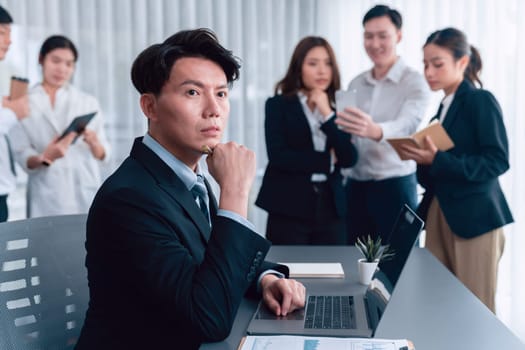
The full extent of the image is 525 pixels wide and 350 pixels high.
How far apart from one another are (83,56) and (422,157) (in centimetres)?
252

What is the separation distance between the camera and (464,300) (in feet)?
4.76

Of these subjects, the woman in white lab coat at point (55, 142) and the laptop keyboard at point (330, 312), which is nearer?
the laptop keyboard at point (330, 312)

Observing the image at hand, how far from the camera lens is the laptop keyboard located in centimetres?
124

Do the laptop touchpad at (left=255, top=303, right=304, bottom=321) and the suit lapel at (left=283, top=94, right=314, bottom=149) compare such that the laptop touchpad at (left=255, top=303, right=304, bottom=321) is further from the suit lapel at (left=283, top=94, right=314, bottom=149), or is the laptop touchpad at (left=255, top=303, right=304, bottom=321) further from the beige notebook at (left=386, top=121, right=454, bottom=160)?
the suit lapel at (left=283, top=94, right=314, bottom=149)

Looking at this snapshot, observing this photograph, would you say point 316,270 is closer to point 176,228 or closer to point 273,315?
point 273,315

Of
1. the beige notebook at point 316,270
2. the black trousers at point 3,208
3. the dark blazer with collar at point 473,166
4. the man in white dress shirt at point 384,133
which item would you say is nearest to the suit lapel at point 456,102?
the dark blazer with collar at point 473,166

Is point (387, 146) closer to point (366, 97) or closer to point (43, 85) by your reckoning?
point (366, 97)

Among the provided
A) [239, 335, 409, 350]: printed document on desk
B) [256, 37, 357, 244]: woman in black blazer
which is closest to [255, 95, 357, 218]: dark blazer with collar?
[256, 37, 357, 244]: woman in black blazer

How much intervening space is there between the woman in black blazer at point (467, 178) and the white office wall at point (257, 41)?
1.22m

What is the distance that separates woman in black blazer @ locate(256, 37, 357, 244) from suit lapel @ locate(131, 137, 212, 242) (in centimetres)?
147

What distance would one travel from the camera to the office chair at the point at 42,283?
4.30 feet

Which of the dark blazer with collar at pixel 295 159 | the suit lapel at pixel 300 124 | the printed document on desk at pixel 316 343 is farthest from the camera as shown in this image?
the suit lapel at pixel 300 124

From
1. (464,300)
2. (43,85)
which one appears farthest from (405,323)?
(43,85)

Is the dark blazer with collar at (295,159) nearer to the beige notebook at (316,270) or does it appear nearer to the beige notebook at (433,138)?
the beige notebook at (433,138)
